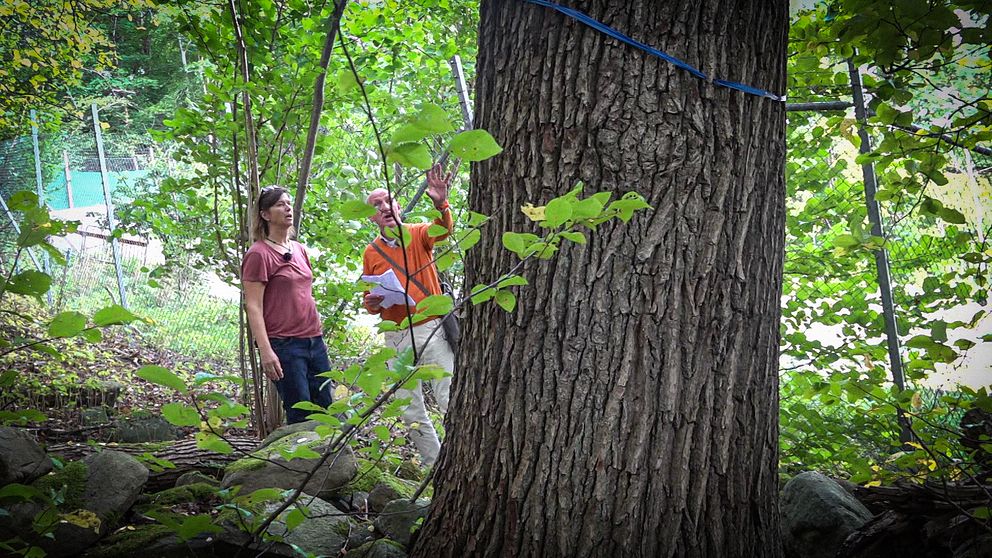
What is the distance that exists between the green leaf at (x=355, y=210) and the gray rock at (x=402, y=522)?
1332 millimetres

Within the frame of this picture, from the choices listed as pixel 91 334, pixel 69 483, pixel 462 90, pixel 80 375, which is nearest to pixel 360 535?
pixel 69 483

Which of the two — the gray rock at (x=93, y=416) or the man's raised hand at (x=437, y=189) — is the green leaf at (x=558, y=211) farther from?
the gray rock at (x=93, y=416)

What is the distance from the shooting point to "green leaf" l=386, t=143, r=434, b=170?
1042 millimetres

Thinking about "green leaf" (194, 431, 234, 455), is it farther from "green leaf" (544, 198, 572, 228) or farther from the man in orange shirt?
the man in orange shirt

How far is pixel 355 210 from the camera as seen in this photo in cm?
111

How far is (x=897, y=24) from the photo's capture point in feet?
5.90

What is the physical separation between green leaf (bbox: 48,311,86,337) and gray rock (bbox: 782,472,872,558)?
2.30m

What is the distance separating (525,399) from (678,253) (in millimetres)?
526

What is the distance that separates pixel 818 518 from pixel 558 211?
1.78 metres

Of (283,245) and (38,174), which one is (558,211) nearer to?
(283,245)

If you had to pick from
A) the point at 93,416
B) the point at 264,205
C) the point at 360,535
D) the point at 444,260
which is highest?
the point at 264,205

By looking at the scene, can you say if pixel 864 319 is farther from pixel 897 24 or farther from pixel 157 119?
pixel 157 119

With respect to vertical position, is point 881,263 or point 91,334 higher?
point 881,263

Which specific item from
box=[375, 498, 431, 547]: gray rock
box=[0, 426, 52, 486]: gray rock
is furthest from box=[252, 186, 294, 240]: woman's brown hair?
box=[375, 498, 431, 547]: gray rock
